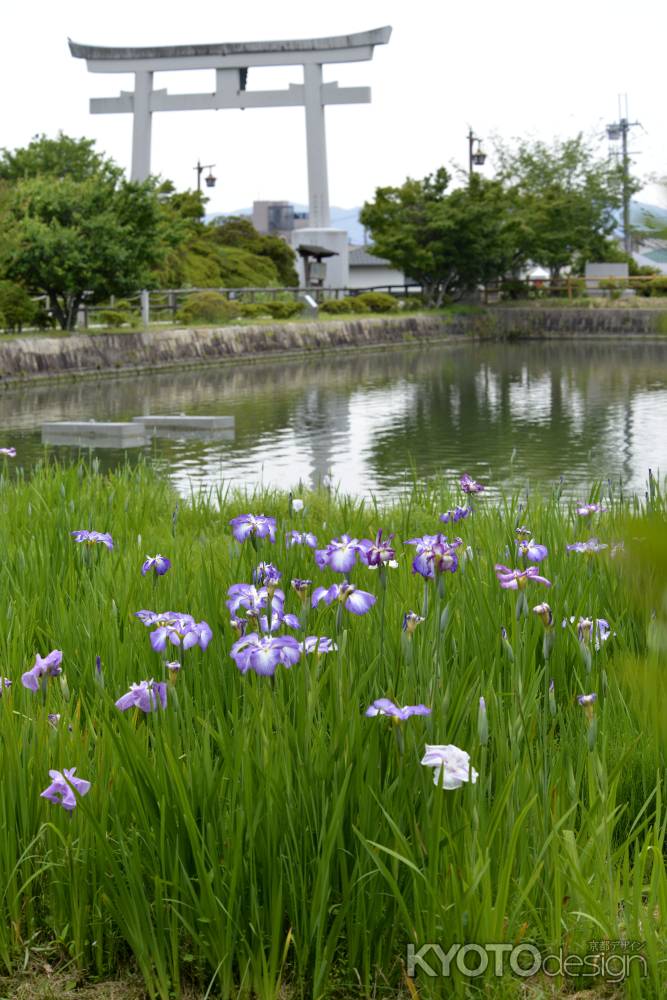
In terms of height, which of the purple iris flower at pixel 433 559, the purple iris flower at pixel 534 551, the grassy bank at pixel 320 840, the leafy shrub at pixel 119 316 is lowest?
the grassy bank at pixel 320 840

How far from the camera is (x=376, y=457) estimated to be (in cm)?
1453

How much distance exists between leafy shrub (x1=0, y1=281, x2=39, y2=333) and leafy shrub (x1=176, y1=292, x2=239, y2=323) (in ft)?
22.5

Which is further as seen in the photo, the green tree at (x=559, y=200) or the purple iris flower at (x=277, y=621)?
the green tree at (x=559, y=200)

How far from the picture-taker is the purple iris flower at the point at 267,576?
2.78 metres

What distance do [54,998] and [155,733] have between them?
55 cm

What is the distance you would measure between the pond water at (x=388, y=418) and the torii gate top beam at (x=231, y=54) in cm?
1369

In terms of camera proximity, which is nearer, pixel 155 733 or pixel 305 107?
pixel 155 733

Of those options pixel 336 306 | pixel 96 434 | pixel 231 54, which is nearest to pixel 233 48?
pixel 231 54

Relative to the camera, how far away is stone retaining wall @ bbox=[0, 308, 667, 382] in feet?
81.9

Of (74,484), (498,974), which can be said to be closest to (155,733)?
(498,974)

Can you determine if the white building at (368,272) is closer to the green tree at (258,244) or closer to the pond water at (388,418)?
the green tree at (258,244)

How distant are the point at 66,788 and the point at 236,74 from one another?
4118cm

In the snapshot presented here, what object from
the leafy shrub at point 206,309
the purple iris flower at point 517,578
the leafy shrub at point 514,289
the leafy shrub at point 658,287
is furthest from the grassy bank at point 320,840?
the leafy shrub at point 514,289

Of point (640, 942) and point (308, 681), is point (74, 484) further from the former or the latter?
point (640, 942)
